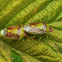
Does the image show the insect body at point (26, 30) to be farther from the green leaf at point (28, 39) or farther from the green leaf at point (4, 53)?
the green leaf at point (4, 53)

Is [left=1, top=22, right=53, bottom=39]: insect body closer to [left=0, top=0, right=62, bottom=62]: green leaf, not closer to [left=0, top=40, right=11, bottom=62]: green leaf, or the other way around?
[left=0, top=0, right=62, bottom=62]: green leaf

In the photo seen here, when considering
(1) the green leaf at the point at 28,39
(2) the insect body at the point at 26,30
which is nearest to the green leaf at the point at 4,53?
(1) the green leaf at the point at 28,39

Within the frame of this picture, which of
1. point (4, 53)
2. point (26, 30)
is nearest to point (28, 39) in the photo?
point (26, 30)

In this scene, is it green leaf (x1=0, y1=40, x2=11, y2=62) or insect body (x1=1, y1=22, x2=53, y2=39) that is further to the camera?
insect body (x1=1, y1=22, x2=53, y2=39)

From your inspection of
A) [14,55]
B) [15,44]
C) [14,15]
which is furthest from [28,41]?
Result: [14,15]

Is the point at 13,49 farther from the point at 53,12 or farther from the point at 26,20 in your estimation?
the point at 53,12

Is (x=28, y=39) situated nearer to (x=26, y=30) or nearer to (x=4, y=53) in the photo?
(x=26, y=30)

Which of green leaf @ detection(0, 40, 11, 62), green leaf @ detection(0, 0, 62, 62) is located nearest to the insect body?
green leaf @ detection(0, 0, 62, 62)
